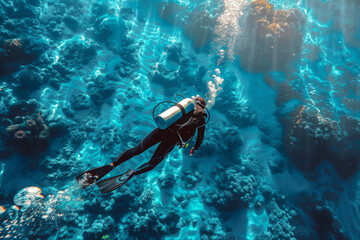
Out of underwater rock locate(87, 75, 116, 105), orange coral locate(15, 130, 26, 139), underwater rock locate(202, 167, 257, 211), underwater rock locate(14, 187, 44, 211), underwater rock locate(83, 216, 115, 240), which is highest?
underwater rock locate(87, 75, 116, 105)

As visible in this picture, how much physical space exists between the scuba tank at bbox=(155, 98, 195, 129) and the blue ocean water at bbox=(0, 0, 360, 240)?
5.75 m

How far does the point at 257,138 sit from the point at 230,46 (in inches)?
317

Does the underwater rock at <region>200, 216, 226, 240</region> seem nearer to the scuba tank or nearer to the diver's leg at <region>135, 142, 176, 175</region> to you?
the diver's leg at <region>135, 142, 176, 175</region>

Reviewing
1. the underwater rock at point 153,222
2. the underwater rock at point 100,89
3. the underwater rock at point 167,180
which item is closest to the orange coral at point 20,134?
the underwater rock at point 100,89

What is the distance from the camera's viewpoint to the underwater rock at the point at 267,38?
42.2 feet

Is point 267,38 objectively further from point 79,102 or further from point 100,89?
point 79,102

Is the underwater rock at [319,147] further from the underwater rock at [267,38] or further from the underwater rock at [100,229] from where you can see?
the underwater rock at [100,229]

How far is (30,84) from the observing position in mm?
10250

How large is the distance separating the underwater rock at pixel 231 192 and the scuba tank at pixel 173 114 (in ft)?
20.7

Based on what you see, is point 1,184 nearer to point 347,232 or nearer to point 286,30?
point 347,232

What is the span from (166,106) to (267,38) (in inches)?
359

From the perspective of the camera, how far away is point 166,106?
12117 mm

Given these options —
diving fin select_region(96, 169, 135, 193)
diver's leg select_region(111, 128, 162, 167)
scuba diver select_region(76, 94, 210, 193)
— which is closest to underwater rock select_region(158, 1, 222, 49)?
scuba diver select_region(76, 94, 210, 193)

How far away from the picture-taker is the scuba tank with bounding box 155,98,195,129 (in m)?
3.59
